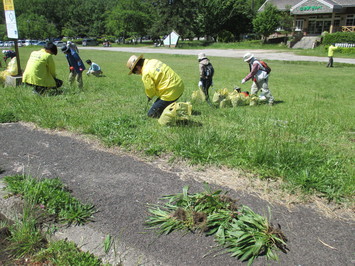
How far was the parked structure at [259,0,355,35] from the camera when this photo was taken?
44344 millimetres

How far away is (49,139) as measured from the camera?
500 centimetres

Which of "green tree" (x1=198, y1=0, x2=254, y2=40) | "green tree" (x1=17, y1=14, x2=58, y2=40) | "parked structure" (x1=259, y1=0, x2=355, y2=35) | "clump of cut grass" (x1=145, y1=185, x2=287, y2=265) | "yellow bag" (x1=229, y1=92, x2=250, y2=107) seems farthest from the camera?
"green tree" (x1=17, y1=14, x2=58, y2=40)

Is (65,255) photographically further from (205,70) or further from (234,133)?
(205,70)

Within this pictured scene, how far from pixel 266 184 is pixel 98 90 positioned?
7.44 metres

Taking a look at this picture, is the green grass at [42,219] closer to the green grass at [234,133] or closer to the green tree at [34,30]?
the green grass at [234,133]

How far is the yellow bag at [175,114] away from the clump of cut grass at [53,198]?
8.10 ft

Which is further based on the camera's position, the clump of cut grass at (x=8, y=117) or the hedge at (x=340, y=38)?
the hedge at (x=340, y=38)

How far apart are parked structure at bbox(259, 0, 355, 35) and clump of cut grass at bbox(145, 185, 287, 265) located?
47.7 m

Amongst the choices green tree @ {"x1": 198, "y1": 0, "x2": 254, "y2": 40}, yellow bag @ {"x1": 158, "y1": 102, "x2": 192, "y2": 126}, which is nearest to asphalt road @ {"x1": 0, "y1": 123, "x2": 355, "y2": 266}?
yellow bag @ {"x1": 158, "y1": 102, "x2": 192, "y2": 126}

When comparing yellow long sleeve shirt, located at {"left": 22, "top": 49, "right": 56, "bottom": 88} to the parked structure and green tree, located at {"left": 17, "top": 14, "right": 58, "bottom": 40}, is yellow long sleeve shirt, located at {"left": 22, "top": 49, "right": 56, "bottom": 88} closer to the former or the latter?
the parked structure

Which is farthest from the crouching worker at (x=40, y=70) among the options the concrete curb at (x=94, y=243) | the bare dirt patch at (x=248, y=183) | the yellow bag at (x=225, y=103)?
the concrete curb at (x=94, y=243)

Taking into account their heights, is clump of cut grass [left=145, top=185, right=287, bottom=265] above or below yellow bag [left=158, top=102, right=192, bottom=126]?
below

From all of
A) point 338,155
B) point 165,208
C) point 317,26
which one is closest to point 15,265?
point 165,208

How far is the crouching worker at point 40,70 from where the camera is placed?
809cm
